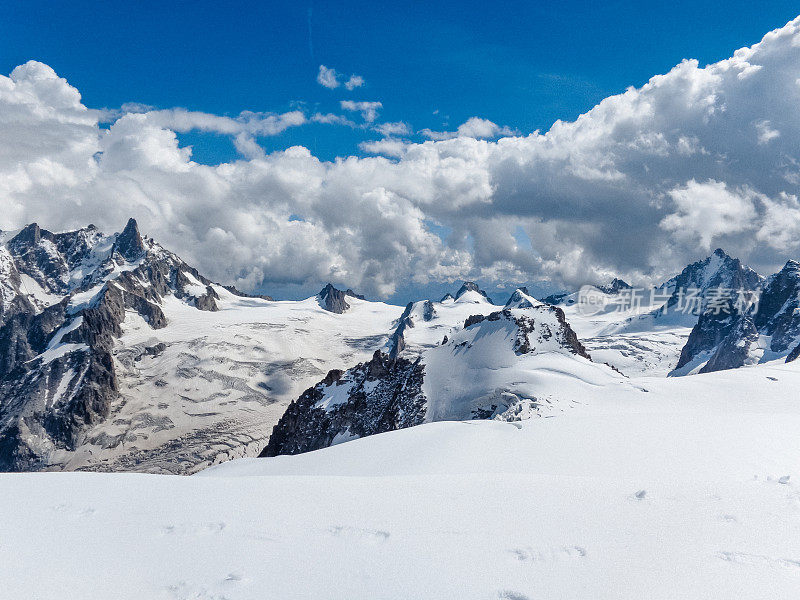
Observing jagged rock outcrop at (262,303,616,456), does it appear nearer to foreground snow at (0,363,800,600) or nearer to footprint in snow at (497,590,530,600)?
foreground snow at (0,363,800,600)

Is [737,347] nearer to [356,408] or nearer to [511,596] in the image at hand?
[356,408]

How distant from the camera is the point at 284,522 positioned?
982 centimetres

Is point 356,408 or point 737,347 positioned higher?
point 737,347

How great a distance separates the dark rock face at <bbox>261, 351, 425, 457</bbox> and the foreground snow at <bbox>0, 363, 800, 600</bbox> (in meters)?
50.6

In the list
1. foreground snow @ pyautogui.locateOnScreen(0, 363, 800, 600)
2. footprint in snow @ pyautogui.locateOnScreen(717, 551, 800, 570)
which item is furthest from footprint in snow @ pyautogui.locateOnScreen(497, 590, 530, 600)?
footprint in snow @ pyautogui.locateOnScreen(717, 551, 800, 570)

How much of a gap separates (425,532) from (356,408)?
2650 inches

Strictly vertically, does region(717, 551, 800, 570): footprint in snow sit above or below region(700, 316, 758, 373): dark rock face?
below

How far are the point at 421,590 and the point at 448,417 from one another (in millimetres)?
55087

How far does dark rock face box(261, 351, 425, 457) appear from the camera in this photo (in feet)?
222

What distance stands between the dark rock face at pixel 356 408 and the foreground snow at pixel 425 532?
50.6 m

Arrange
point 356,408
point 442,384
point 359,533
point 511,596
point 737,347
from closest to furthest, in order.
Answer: point 511,596, point 359,533, point 442,384, point 356,408, point 737,347

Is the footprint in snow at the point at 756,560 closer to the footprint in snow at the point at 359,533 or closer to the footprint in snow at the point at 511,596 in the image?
the footprint in snow at the point at 511,596

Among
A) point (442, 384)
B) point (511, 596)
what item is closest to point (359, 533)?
point (511, 596)

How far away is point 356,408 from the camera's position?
75000mm
